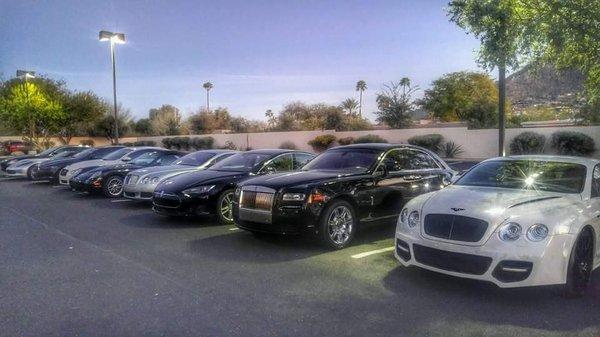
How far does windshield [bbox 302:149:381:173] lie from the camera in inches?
306

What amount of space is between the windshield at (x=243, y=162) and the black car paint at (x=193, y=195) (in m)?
0.22

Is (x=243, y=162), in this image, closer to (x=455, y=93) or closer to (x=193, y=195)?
(x=193, y=195)

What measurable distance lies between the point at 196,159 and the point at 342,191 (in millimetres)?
5595

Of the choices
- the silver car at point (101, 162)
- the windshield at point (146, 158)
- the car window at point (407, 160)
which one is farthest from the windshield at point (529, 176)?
the silver car at point (101, 162)

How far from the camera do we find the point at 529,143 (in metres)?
25.5

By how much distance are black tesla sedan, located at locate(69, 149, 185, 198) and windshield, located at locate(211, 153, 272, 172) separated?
3.48 meters

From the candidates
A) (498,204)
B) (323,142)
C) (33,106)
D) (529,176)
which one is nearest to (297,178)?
(498,204)

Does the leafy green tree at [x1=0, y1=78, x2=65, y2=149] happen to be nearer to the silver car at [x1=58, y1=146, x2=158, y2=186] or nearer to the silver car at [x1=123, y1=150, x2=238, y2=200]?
the silver car at [x1=58, y1=146, x2=158, y2=186]

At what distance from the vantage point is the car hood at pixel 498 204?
4.86 meters

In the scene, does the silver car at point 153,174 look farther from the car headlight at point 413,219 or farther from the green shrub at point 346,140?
the green shrub at point 346,140

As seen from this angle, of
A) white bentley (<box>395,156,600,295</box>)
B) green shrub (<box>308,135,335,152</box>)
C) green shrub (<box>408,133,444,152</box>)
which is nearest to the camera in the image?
white bentley (<box>395,156,600,295</box>)

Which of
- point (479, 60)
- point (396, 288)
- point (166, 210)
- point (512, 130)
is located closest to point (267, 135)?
point (512, 130)

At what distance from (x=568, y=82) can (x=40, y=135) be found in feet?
136

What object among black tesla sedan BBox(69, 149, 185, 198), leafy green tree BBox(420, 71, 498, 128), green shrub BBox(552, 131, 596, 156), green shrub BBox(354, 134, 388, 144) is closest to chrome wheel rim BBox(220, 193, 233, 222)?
black tesla sedan BBox(69, 149, 185, 198)
